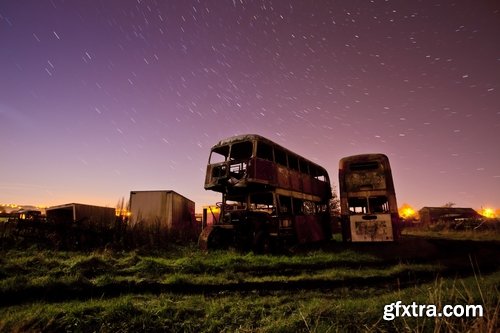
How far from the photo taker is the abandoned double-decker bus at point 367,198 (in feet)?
47.4

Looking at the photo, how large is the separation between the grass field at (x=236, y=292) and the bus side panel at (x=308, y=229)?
2.28 metres

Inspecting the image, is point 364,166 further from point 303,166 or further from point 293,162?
point 293,162

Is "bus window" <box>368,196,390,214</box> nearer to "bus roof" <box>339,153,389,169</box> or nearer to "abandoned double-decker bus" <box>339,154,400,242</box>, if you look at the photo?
"abandoned double-decker bus" <box>339,154,400,242</box>

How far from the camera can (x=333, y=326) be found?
4.49m

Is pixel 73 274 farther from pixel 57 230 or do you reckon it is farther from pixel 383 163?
pixel 383 163

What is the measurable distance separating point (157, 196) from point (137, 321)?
1756cm

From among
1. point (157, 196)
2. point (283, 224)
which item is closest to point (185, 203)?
point (157, 196)

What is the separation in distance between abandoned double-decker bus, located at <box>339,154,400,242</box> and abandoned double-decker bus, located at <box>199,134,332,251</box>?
7.33 ft

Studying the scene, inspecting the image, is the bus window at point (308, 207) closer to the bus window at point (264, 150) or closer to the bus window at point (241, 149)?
the bus window at point (264, 150)

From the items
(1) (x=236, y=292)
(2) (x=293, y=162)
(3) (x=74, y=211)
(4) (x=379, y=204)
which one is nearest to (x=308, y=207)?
(2) (x=293, y=162)

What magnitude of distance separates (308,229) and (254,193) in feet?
13.3

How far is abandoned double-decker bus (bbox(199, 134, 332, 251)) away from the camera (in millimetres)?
13266

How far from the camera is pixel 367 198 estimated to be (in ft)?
49.8

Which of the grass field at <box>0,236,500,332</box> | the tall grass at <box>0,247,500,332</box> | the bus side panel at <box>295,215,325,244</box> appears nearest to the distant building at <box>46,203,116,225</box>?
the grass field at <box>0,236,500,332</box>
